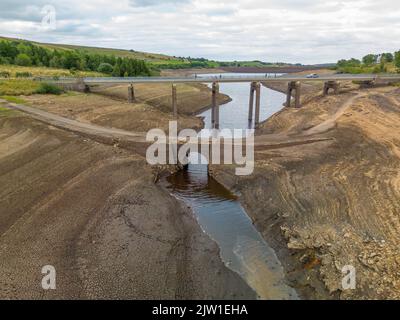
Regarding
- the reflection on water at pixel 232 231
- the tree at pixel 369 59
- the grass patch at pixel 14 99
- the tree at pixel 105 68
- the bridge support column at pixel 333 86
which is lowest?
the reflection on water at pixel 232 231

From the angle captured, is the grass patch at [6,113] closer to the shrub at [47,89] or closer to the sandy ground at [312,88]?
the shrub at [47,89]

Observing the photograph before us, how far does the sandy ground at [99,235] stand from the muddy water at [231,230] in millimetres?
893

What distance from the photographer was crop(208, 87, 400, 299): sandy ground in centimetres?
1730

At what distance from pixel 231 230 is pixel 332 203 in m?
7.57

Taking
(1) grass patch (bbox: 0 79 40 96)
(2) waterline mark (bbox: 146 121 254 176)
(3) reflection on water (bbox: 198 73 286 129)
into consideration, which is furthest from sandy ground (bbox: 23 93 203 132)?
(2) waterline mark (bbox: 146 121 254 176)

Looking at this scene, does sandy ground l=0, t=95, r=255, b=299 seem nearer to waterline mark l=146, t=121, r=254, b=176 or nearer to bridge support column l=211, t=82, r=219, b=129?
Result: waterline mark l=146, t=121, r=254, b=176

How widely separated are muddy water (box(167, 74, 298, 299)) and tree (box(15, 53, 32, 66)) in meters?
78.6

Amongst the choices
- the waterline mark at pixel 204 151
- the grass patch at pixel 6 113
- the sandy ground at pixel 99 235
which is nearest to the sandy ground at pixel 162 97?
the grass patch at pixel 6 113

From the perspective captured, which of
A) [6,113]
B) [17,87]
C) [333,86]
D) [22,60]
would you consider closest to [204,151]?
[6,113]

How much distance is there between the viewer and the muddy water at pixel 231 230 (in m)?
17.8

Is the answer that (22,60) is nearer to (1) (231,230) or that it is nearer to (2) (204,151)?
(2) (204,151)
